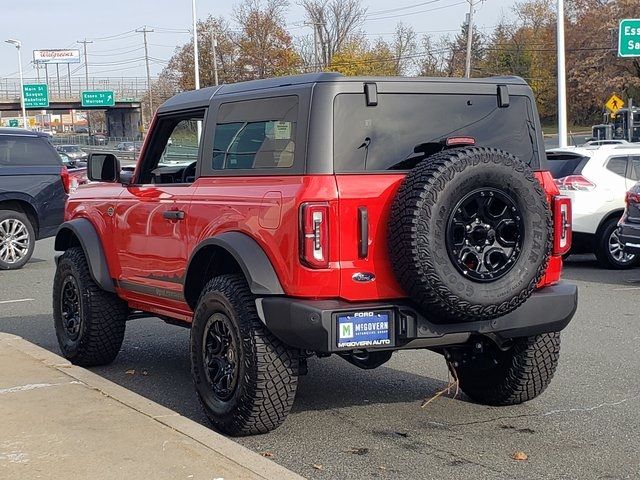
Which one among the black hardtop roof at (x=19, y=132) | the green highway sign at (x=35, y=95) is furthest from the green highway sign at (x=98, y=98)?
the black hardtop roof at (x=19, y=132)

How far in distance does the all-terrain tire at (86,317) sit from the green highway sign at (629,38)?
74.9 feet

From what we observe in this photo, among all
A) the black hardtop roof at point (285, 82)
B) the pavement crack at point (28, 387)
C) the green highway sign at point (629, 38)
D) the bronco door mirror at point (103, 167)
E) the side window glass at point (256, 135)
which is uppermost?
the green highway sign at point (629, 38)

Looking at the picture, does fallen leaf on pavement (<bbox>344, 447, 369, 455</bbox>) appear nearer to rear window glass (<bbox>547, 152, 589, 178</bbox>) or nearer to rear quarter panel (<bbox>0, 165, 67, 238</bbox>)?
rear window glass (<bbox>547, 152, 589, 178</bbox>)

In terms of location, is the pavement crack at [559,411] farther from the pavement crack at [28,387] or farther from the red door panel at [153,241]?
the pavement crack at [28,387]

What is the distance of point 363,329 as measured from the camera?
5.20 m

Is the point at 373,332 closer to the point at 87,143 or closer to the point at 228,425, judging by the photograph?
the point at 228,425

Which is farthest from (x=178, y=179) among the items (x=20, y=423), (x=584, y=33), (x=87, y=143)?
(x=87, y=143)

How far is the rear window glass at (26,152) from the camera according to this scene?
1456cm

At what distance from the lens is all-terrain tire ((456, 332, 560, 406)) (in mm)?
6105

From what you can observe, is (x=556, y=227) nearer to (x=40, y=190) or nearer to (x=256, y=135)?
(x=256, y=135)

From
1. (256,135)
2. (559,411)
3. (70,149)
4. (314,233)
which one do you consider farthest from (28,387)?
→ (70,149)

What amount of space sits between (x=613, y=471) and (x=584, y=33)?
7161 cm

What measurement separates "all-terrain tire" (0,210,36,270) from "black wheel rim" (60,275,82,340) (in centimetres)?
714

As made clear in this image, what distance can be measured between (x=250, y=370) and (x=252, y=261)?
59cm
